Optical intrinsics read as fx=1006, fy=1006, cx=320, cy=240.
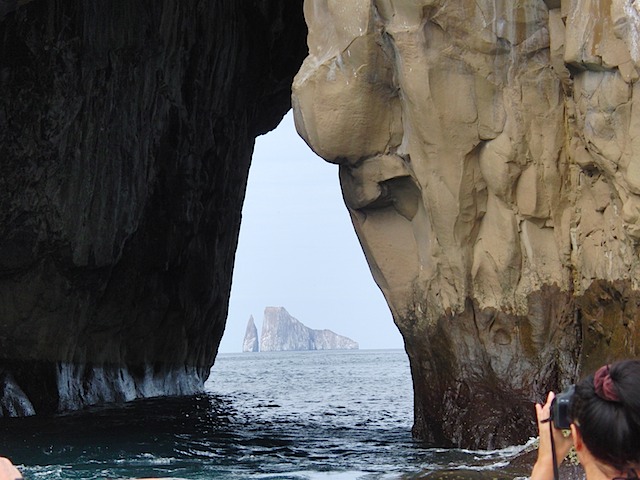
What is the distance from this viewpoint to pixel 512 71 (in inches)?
415

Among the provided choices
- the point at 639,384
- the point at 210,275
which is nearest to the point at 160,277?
the point at 210,275

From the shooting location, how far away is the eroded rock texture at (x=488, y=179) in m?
9.79

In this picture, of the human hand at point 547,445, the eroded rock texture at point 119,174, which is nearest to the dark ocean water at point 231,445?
the eroded rock texture at point 119,174

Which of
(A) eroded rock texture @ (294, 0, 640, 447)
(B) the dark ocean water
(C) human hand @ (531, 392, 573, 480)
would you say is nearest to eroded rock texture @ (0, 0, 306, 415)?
(B) the dark ocean water

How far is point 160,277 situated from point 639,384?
65.9 feet

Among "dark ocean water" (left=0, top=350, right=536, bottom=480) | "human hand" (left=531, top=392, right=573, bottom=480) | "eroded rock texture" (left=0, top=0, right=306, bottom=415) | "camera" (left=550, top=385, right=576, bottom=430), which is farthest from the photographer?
"eroded rock texture" (left=0, top=0, right=306, bottom=415)

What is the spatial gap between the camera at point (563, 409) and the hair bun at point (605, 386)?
96 millimetres

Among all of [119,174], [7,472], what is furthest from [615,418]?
[119,174]

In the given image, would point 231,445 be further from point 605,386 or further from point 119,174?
point 605,386

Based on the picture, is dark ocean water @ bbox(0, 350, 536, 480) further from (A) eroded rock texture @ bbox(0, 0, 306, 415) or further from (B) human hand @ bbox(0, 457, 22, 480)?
(B) human hand @ bbox(0, 457, 22, 480)

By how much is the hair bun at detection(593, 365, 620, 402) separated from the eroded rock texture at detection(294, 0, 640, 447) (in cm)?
733

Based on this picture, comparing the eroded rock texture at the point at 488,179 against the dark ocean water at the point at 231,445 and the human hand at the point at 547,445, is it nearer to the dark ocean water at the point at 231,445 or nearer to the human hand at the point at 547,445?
the dark ocean water at the point at 231,445

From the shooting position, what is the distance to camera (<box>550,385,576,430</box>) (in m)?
2.26

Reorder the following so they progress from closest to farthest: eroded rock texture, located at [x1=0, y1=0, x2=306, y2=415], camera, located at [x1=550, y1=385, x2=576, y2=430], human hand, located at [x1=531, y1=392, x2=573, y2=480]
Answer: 1. camera, located at [x1=550, y1=385, x2=576, y2=430]
2. human hand, located at [x1=531, y1=392, x2=573, y2=480]
3. eroded rock texture, located at [x1=0, y1=0, x2=306, y2=415]
